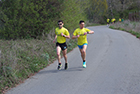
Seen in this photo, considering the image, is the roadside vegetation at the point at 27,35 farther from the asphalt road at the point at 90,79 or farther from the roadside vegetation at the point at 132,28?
the roadside vegetation at the point at 132,28

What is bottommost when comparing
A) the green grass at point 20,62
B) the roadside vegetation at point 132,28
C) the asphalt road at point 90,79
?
the asphalt road at point 90,79

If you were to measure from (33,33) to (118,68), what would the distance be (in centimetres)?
676

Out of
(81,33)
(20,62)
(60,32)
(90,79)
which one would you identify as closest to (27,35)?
(20,62)

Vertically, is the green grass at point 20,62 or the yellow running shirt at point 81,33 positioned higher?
the yellow running shirt at point 81,33

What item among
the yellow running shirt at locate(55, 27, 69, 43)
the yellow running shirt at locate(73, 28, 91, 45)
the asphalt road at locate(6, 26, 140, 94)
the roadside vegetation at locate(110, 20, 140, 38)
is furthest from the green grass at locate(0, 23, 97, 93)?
the roadside vegetation at locate(110, 20, 140, 38)

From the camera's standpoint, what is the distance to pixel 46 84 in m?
5.97

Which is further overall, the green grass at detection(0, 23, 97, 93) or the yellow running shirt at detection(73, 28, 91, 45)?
the yellow running shirt at detection(73, 28, 91, 45)

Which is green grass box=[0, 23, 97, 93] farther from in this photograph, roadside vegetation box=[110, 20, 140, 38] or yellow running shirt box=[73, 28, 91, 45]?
roadside vegetation box=[110, 20, 140, 38]

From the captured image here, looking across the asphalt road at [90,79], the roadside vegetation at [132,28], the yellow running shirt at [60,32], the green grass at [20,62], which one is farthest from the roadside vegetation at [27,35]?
the roadside vegetation at [132,28]

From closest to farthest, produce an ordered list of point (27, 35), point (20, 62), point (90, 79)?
1. point (90, 79)
2. point (20, 62)
3. point (27, 35)

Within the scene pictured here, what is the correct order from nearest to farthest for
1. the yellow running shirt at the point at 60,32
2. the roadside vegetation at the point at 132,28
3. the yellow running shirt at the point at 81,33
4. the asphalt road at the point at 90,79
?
the asphalt road at the point at 90,79
the yellow running shirt at the point at 60,32
the yellow running shirt at the point at 81,33
the roadside vegetation at the point at 132,28

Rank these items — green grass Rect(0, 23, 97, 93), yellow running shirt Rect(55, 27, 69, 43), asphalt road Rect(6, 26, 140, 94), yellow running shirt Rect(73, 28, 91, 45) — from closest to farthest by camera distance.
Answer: asphalt road Rect(6, 26, 140, 94) < green grass Rect(0, 23, 97, 93) < yellow running shirt Rect(55, 27, 69, 43) < yellow running shirt Rect(73, 28, 91, 45)

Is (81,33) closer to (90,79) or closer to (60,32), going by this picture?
(60,32)

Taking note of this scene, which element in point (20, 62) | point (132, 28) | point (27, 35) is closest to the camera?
point (20, 62)
